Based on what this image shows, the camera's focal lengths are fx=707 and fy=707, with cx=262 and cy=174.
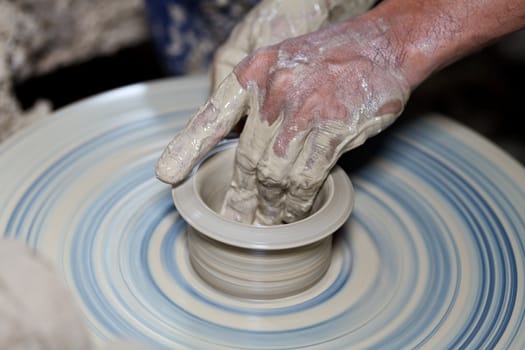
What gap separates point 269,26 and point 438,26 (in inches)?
15.5

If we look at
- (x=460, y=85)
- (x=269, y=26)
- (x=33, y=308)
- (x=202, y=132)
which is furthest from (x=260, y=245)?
(x=460, y=85)

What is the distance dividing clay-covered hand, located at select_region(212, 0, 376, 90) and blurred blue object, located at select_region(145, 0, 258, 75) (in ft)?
1.91

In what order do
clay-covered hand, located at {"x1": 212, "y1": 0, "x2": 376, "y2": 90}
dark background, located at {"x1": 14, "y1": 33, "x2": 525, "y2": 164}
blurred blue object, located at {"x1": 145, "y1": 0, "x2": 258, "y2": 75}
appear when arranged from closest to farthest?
clay-covered hand, located at {"x1": 212, "y1": 0, "x2": 376, "y2": 90} → blurred blue object, located at {"x1": 145, "y1": 0, "x2": 258, "y2": 75} → dark background, located at {"x1": 14, "y1": 33, "x2": 525, "y2": 164}

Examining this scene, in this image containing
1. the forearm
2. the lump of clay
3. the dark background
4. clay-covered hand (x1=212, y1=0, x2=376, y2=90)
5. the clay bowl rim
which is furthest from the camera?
the dark background

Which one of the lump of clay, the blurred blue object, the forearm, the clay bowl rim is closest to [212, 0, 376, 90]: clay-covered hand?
the forearm

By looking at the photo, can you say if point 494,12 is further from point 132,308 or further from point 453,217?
point 132,308

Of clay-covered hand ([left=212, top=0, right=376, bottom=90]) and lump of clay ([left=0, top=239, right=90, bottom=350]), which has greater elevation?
lump of clay ([left=0, top=239, right=90, bottom=350])

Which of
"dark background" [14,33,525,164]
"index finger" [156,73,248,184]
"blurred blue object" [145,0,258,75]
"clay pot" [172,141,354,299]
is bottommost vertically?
"dark background" [14,33,525,164]

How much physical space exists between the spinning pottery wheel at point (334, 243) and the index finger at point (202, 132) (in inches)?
8.6

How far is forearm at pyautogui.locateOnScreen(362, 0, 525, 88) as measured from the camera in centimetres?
148

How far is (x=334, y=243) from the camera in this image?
1.56 m

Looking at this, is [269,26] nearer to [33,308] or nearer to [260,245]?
[260,245]

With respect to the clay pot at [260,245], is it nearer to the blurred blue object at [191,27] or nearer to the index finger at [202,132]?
the index finger at [202,132]

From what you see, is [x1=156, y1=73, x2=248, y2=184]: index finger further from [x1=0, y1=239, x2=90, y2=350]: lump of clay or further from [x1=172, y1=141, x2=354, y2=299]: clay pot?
[x1=0, y1=239, x2=90, y2=350]: lump of clay
